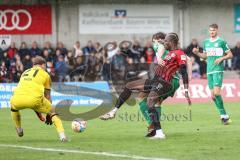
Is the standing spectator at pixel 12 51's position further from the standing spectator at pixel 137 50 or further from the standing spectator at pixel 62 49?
the standing spectator at pixel 137 50

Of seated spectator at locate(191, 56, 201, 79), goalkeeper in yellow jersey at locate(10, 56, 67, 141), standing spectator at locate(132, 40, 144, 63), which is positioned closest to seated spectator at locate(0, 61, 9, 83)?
standing spectator at locate(132, 40, 144, 63)

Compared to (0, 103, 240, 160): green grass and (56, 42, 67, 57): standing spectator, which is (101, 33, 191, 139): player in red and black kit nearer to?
(0, 103, 240, 160): green grass

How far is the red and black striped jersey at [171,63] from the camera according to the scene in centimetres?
1462

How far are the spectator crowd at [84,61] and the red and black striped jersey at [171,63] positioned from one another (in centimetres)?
1608

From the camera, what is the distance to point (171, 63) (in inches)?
577

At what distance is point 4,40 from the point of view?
3556 cm

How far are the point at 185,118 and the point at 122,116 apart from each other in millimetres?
1989

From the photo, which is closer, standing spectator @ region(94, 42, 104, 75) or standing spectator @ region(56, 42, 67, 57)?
standing spectator @ region(94, 42, 104, 75)

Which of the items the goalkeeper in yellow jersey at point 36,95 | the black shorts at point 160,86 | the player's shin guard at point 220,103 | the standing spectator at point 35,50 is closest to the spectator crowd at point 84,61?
the standing spectator at point 35,50

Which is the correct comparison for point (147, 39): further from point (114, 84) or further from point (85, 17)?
point (114, 84)

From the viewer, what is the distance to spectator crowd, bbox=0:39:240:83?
31.3 meters

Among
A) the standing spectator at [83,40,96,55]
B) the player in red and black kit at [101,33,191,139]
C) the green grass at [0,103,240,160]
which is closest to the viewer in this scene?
the green grass at [0,103,240,160]

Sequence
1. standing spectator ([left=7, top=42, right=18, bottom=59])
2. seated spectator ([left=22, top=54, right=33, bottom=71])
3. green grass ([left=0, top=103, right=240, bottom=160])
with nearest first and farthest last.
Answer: green grass ([left=0, top=103, right=240, bottom=160]), seated spectator ([left=22, top=54, right=33, bottom=71]), standing spectator ([left=7, top=42, right=18, bottom=59])

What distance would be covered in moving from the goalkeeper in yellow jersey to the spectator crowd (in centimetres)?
1623
